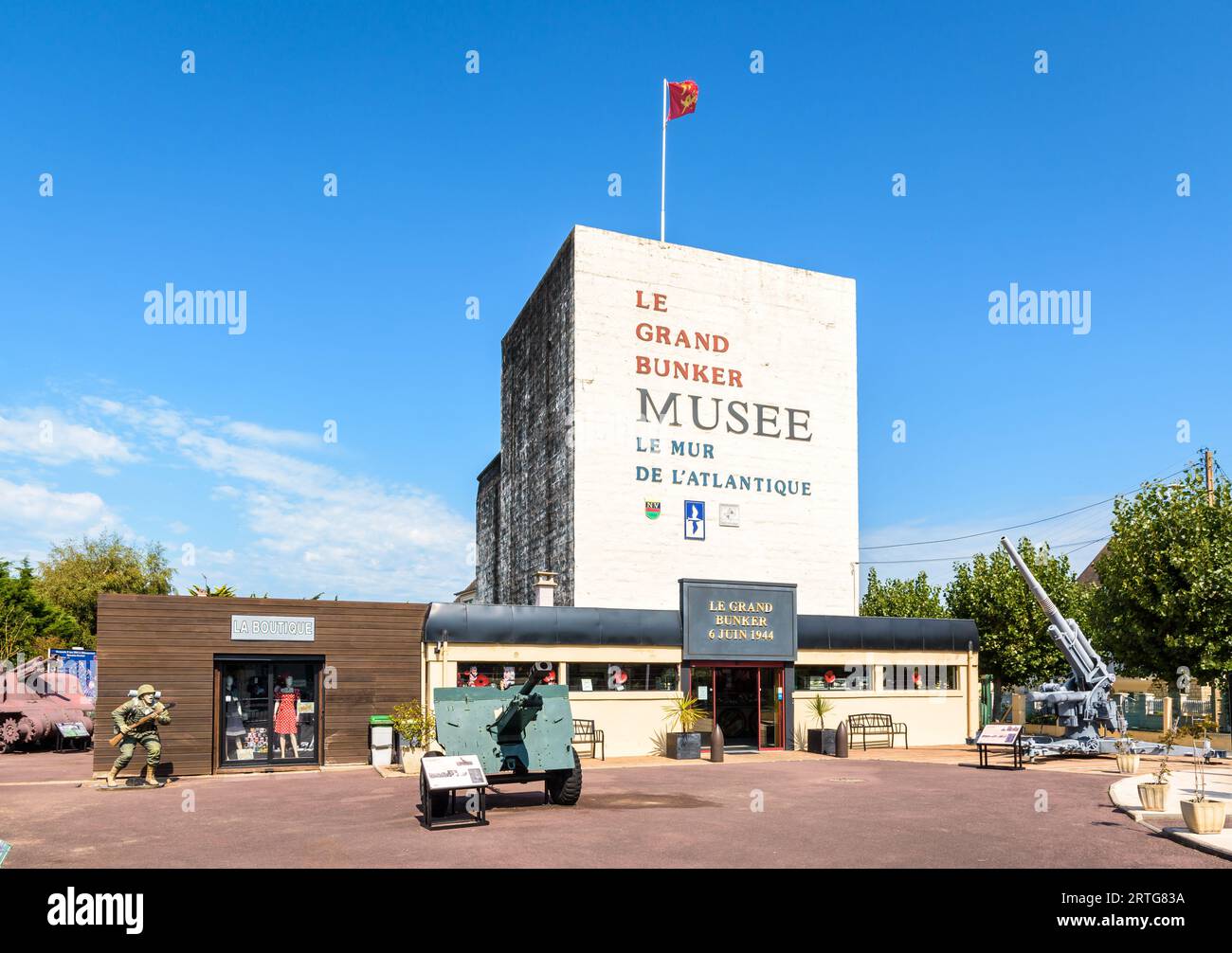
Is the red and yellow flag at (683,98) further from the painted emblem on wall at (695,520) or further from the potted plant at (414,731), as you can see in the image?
the potted plant at (414,731)

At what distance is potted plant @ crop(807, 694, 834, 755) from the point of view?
92.5 feet

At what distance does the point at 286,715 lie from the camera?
24516mm

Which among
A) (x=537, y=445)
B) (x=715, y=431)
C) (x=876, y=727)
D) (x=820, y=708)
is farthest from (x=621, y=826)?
(x=537, y=445)

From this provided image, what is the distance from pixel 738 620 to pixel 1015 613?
1490cm

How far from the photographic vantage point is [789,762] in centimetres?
2595

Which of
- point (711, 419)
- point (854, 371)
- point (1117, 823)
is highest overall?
point (854, 371)

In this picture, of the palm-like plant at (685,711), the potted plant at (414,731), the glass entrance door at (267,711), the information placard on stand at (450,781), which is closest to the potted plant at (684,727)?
the palm-like plant at (685,711)

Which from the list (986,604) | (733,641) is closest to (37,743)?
(733,641)

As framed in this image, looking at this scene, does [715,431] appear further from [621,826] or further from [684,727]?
Answer: [621,826]

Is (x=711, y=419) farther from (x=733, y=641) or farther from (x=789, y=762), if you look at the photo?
(x=789, y=762)

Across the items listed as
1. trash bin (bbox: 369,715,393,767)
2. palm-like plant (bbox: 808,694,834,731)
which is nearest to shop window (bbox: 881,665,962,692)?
palm-like plant (bbox: 808,694,834,731)

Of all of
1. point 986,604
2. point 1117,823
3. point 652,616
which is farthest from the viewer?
point 986,604

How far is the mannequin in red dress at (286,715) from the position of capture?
24.3 meters

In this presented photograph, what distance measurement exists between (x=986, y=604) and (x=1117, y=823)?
82.1 ft
